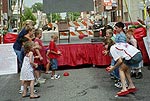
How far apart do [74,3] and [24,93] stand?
7.92 meters

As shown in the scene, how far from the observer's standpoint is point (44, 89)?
859cm

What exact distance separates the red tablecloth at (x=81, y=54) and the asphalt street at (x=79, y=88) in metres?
0.64

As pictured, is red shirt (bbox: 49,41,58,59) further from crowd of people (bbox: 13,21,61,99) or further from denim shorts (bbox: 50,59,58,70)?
denim shorts (bbox: 50,59,58,70)

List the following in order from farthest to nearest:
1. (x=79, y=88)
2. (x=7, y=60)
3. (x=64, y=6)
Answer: (x=64, y=6) → (x=7, y=60) → (x=79, y=88)

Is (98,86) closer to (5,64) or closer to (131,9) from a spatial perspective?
(5,64)

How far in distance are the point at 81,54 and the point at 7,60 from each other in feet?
8.70

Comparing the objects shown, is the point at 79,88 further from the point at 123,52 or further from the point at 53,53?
the point at 53,53

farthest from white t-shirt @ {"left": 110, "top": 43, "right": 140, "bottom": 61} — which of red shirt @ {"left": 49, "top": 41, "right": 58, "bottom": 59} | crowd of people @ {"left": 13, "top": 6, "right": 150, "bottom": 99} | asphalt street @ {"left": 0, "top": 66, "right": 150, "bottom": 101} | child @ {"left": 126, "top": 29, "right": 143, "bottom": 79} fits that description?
red shirt @ {"left": 49, "top": 41, "right": 58, "bottom": 59}

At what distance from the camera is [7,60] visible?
422 inches

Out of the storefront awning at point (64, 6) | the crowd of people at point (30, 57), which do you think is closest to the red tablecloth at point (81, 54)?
the crowd of people at point (30, 57)

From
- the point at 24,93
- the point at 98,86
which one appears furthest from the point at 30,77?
the point at 98,86

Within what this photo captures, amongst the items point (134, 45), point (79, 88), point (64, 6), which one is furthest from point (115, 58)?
point (64, 6)

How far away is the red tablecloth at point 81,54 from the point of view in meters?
11.5

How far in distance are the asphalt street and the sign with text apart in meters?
0.28
